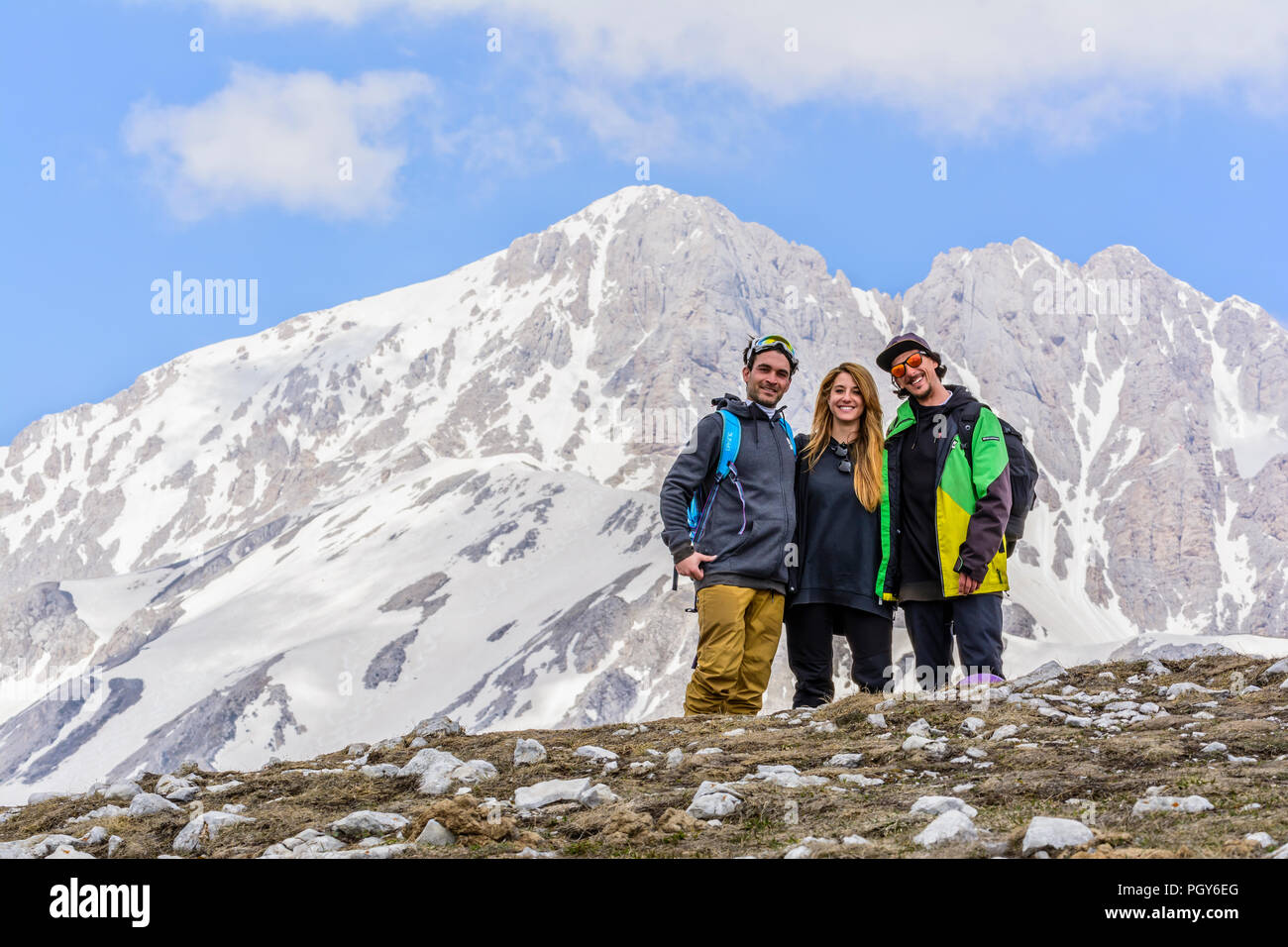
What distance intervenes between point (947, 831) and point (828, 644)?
640cm

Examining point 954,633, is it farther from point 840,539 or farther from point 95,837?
point 95,837

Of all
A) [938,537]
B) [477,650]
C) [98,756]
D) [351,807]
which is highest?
[938,537]

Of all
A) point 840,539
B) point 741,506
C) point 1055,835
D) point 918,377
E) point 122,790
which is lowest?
point 122,790

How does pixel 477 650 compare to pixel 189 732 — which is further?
pixel 477 650

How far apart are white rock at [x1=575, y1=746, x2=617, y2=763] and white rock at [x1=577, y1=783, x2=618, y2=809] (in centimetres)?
177

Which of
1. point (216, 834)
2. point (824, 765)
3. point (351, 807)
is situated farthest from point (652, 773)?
point (216, 834)

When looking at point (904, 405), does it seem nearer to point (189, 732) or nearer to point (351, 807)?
point (351, 807)

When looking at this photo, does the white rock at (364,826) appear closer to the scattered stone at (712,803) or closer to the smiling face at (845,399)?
the scattered stone at (712,803)

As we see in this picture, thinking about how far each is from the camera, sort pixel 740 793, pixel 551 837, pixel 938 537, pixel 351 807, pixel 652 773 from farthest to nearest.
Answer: pixel 938 537
pixel 652 773
pixel 351 807
pixel 740 793
pixel 551 837

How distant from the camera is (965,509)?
1029 cm

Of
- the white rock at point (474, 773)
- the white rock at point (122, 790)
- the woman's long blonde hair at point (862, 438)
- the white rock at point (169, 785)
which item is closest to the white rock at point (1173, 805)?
the white rock at point (474, 773)

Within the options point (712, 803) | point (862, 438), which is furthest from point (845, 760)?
point (862, 438)

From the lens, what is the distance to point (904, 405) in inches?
434
